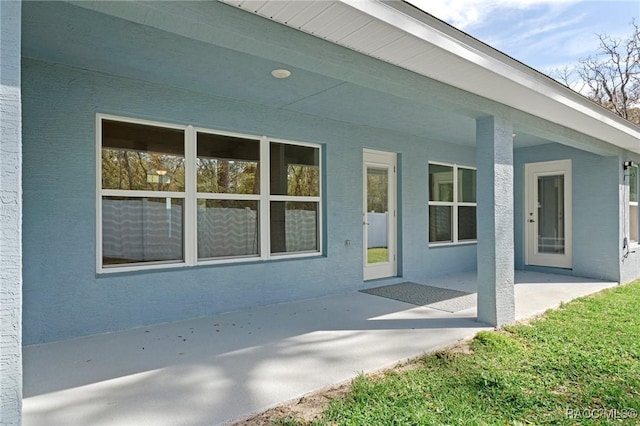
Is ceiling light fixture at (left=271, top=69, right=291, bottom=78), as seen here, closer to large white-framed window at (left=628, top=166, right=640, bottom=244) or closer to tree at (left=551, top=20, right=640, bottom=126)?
large white-framed window at (left=628, top=166, right=640, bottom=244)

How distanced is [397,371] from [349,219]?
3226mm

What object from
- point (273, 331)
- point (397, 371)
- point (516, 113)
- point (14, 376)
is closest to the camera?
point (14, 376)

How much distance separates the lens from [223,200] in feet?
16.1

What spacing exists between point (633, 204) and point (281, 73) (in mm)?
7982

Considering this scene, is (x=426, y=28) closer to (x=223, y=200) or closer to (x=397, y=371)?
(x=397, y=371)

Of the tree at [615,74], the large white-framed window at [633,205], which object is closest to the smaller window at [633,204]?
the large white-framed window at [633,205]

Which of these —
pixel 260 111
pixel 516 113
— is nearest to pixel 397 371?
pixel 516 113

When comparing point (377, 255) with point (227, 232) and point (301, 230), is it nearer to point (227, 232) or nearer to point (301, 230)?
point (301, 230)

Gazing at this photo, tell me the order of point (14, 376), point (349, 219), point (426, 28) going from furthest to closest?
1. point (349, 219)
2. point (426, 28)
3. point (14, 376)

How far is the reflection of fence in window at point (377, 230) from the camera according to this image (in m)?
6.50

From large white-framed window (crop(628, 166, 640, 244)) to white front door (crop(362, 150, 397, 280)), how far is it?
504cm

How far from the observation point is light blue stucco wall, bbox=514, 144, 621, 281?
6.79m

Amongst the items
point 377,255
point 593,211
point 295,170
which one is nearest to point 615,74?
point 593,211

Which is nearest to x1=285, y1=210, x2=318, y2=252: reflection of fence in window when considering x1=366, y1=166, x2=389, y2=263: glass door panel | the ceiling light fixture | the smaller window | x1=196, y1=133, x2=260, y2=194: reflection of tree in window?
x1=196, y1=133, x2=260, y2=194: reflection of tree in window
